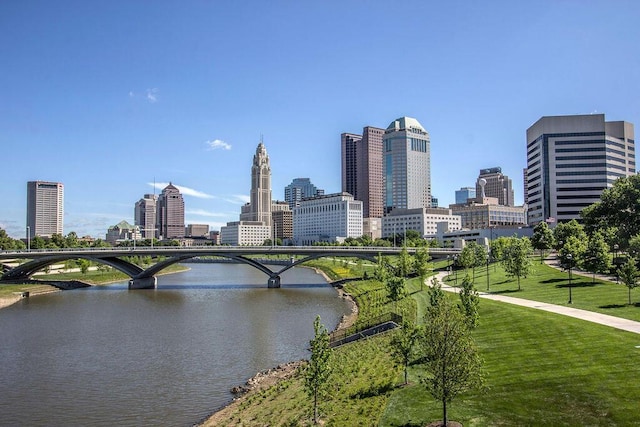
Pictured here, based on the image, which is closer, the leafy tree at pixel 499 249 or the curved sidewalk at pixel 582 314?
the curved sidewalk at pixel 582 314

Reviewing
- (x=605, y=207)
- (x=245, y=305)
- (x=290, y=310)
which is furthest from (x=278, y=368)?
(x=605, y=207)

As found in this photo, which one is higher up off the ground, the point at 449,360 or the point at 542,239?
the point at 542,239

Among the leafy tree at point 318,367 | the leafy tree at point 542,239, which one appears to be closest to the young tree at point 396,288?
the leafy tree at point 318,367

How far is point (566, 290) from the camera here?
48.5m

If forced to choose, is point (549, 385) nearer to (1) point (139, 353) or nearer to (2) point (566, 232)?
(1) point (139, 353)

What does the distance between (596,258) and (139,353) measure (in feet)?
146

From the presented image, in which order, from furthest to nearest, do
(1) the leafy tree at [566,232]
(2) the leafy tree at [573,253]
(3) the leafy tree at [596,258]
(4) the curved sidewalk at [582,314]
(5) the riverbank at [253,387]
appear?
(1) the leafy tree at [566,232]
(3) the leafy tree at [596,258]
(2) the leafy tree at [573,253]
(4) the curved sidewalk at [582,314]
(5) the riverbank at [253,387]

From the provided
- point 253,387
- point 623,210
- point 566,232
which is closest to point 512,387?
point 253,387

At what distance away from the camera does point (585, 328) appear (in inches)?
1154

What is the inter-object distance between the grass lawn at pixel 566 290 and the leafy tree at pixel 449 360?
1775 centimetres

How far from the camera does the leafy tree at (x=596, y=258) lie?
52.2 meters

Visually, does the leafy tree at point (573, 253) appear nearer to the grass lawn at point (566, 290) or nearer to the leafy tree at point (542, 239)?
the grass lawn at point (566, 290)

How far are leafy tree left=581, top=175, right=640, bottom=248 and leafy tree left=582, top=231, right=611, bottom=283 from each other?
16270 millimetres

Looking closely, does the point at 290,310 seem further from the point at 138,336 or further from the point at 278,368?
the point at 278,368
